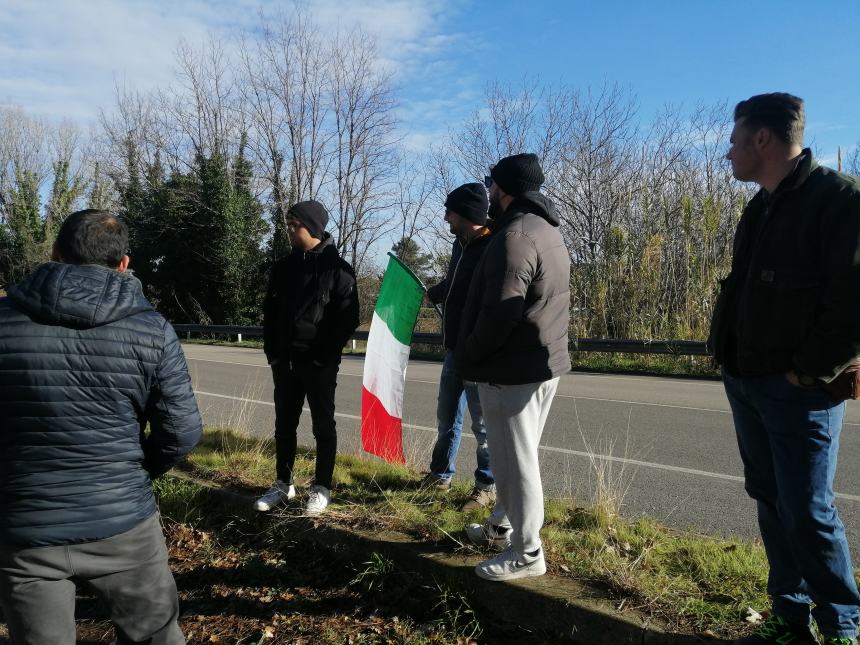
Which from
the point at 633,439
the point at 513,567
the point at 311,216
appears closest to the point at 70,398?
the point at 513,567

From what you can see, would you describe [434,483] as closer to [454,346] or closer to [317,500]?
[317,500]

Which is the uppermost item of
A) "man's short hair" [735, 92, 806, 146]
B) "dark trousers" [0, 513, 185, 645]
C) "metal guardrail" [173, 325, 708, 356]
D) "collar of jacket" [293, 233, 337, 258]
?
"man's short hair" [735, 92, 806, 146]

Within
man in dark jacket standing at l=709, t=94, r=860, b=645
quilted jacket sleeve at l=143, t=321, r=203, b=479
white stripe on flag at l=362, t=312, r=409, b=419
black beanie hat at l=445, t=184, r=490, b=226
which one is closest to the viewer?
man in dark jacket standing at l=709, t=94, r=860, b=645

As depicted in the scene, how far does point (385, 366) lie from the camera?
15.5 feet

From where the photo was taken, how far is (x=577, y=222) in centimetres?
2258

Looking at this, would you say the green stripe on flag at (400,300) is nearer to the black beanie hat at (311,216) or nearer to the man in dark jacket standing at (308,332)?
the man in dark jacket standing at (308,332)

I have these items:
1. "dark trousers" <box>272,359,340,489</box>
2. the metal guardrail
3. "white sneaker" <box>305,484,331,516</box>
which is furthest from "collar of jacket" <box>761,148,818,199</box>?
the metal guardrail

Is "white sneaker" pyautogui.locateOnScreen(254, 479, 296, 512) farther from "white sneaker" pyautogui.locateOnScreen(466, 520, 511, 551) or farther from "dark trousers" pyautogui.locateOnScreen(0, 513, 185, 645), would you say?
"dark trousers" pyautogui.locateOnScreen(0, 513, 185, 645)

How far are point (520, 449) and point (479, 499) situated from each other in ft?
4.14

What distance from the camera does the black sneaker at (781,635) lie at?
8.41 feet

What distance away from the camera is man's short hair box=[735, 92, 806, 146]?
251cm

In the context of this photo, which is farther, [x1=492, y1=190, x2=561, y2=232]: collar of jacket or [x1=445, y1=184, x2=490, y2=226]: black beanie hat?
[x1=445, y1=184, x2=490, y2=226]: black beanie hat

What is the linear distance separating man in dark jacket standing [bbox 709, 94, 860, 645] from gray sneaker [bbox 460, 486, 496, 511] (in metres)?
1.84

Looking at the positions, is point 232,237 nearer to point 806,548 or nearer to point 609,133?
point 609,133
